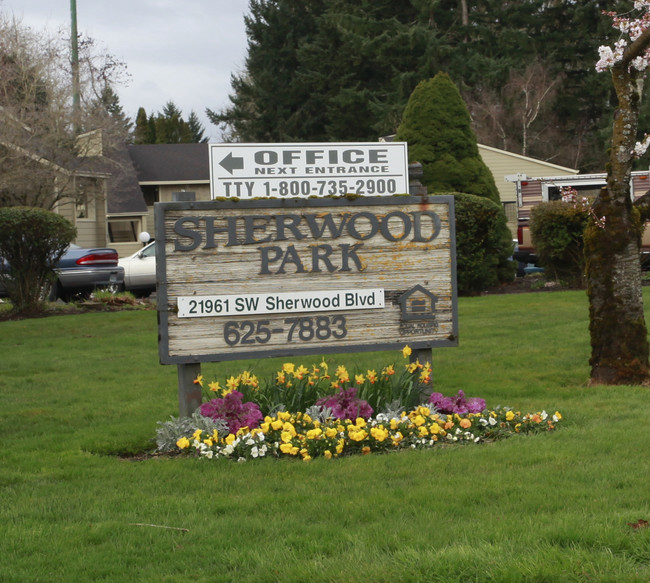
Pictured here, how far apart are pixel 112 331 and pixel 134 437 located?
7382 mm

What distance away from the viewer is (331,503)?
4.86 m

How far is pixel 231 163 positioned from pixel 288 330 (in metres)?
1.36

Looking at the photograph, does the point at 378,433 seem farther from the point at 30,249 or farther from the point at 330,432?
the point at 30,249

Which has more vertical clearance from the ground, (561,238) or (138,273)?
(561,238)

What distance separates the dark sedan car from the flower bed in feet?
43.8

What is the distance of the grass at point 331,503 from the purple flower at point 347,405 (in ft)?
2.24

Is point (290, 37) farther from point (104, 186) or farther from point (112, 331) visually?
point (112, 331)

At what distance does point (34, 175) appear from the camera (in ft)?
94.3

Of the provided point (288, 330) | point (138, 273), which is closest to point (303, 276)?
point (288, 330)

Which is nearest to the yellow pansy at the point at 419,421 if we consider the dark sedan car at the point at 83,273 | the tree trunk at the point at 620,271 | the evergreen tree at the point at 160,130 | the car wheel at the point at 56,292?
the tree trunk at the point at 620,271

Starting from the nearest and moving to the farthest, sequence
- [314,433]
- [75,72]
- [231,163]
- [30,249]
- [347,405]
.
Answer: [314,433] < [347,405] < [231,163] < [30,249] < [75,72]

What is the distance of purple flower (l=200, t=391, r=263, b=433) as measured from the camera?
6.47 m

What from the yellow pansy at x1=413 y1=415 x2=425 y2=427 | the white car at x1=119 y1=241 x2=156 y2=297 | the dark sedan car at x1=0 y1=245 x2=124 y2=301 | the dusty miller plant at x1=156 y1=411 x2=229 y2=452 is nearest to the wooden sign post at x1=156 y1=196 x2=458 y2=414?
the dusty miller plant at x1=156 y1=411 x2=229 y2=452

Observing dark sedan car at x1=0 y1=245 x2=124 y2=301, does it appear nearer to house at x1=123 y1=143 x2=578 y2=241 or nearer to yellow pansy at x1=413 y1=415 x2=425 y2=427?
→ yellow pansy at x1=413 y1=415 x2=425 y2=427
